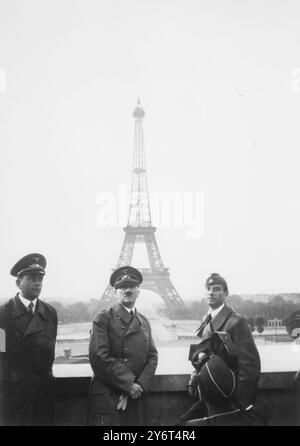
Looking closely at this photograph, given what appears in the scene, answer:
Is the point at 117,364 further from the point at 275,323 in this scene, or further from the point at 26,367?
the point at 275,323

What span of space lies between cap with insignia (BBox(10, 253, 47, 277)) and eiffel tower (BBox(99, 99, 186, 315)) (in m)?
0.79

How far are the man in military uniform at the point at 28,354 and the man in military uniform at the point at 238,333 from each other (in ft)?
4.02

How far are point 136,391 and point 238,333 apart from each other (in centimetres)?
86

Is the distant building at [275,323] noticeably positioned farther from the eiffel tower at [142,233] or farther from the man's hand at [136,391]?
the man's hand at [136,391]

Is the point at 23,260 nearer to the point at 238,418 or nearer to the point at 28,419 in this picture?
the point at 28,419

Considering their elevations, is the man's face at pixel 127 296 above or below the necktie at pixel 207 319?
above

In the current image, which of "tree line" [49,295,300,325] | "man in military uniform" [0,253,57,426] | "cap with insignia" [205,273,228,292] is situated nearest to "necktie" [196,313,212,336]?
"cap with insignia" [205,273,228,292]

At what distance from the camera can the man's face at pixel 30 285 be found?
3.48 metres

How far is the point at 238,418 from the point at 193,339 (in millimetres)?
800

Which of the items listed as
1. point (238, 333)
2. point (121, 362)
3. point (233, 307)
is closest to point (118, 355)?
point (121, 362)

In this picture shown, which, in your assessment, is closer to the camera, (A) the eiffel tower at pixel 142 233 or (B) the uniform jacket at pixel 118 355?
(B) the uniform jacket at pixel 118 355

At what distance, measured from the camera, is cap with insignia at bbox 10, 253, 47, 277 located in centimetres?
352

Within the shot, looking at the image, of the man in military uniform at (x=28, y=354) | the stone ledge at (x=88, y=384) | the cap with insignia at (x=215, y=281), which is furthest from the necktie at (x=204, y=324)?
the man in military uniform at (x=28, y=354)
